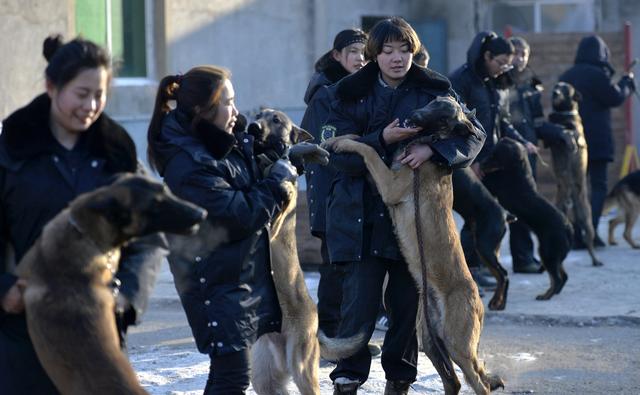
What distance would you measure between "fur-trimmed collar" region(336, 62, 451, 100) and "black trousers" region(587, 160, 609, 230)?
677cm

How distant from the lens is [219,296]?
4520 millimetres

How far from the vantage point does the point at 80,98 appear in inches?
141

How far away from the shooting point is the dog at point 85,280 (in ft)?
11.1

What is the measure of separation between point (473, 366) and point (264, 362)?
100cm

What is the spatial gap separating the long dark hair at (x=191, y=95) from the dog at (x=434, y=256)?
1.13 meters

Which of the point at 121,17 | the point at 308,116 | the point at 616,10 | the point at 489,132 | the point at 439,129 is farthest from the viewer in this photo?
the point at 616,10

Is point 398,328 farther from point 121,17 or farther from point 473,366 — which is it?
point 121,17

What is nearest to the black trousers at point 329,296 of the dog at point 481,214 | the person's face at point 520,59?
the dog at point 481,214

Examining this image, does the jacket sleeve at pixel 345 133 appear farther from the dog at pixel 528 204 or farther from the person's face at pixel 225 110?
the dog at pixel 528 204

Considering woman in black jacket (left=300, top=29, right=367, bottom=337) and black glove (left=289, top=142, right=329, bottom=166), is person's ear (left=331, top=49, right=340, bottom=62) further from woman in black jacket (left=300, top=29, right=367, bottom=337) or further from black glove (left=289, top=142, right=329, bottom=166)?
black glove (left=289, top=142, right=329, bottom=166)

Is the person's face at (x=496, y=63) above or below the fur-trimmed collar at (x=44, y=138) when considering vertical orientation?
above

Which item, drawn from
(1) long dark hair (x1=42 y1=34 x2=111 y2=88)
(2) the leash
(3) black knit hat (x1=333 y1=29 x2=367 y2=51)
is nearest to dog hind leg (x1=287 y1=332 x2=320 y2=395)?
(2) the leash

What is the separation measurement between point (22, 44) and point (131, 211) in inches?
353

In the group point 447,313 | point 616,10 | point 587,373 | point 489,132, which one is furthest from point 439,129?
point 616,10
